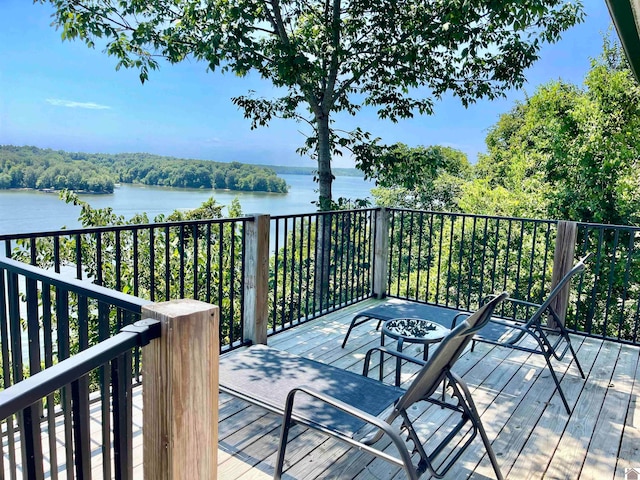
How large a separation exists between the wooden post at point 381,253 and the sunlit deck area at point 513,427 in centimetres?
152

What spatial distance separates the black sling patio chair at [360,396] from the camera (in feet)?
6.06

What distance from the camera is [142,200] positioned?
1303 cm

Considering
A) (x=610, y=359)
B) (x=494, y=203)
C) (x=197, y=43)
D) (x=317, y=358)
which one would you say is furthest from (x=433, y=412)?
(x=494, y=203)

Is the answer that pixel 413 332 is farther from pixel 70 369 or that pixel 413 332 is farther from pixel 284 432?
pixel 70 369

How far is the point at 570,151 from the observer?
11.2m

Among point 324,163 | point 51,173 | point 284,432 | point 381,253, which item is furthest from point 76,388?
point 51,173

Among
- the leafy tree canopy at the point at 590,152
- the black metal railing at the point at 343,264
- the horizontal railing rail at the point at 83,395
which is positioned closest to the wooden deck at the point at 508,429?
the black metal railing at the point at 343,264

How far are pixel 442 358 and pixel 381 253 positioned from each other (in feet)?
11.1

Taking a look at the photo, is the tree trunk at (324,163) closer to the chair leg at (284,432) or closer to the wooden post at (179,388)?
the chair leg at (284,432)

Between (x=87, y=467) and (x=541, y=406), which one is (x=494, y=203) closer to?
(x=541, y=406)

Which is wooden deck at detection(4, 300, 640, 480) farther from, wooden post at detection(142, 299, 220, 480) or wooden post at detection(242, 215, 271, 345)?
wooden post at detection(142, 299, 220, 480)

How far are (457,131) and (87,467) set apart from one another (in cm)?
3520

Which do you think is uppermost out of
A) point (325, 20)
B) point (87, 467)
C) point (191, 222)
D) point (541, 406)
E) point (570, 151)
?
point (325, 20)

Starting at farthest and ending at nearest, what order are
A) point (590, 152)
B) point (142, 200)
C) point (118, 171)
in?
point (118, 171) → point (142, 200) → point (590, 152)
